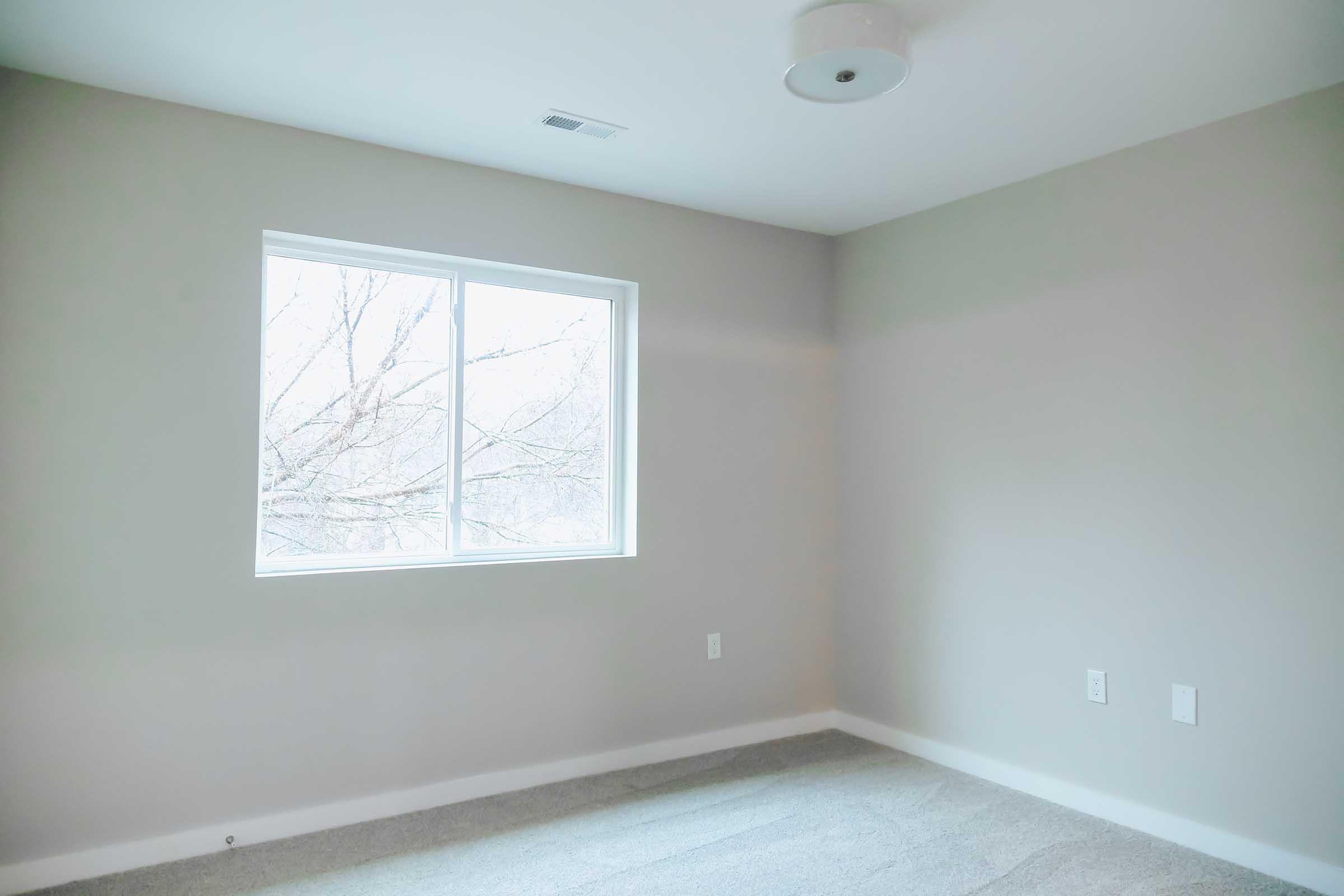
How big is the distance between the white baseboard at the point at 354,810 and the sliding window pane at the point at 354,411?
0.86m

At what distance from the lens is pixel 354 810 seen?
A: 2967mm

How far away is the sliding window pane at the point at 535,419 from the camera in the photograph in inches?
134

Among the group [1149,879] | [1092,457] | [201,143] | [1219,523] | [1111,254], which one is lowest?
[1149,879]

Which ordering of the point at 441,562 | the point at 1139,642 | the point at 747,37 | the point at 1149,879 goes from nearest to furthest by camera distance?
the point at 747,37 < the point at 1149,879 < the point at 1139,642 < the point at 441,562

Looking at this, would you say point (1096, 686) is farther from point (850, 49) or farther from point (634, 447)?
point (850, 49)

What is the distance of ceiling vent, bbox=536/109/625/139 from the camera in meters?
2.81

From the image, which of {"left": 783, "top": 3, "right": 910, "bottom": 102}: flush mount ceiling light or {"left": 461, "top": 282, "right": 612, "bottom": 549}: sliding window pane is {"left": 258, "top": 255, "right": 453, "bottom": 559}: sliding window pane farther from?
{"left": 783, "top": 3, "right": 910, "bottom": 102}: flush mount ceiling light

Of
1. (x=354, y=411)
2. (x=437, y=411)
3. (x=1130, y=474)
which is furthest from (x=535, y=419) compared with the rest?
(x=1130, y=474)

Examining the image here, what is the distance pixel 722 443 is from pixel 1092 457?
1504mm

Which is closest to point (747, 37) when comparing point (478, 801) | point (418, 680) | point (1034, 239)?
point (1034, 239)

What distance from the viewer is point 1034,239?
11.1ft

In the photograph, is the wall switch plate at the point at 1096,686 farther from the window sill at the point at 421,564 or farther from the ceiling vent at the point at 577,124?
the ceiling vent at the point at 577,124

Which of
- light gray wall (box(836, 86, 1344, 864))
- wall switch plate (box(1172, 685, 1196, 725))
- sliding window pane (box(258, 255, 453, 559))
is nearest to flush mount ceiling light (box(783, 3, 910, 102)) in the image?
light gray wall (box(836, 86, 1344, 864))

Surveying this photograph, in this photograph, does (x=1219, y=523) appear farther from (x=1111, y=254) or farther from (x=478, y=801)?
(x=478, y=801)
